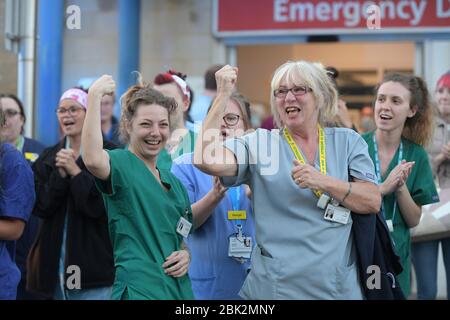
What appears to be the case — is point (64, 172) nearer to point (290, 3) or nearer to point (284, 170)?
point (284, 170)

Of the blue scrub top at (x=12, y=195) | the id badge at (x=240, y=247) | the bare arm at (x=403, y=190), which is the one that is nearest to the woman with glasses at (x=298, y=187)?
the id badge at (x=240, y=247)

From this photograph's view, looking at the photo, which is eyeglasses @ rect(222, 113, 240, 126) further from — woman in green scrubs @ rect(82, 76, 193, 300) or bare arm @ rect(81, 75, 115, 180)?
bare arm @ rect(81, 75, 115, 180)

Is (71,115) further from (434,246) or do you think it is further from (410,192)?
(434,246)

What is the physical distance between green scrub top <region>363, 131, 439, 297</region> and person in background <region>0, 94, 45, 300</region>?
214 cm

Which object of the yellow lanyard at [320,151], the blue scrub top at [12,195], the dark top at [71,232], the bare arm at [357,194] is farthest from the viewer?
the dark top at [71,232]

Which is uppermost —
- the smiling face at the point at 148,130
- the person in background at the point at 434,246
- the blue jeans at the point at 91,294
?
the smiling face at the point at 148,130

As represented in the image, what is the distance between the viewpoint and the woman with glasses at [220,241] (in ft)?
12.0

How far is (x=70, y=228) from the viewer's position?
173 inches

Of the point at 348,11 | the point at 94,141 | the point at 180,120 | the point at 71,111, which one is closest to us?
the point at 94,141

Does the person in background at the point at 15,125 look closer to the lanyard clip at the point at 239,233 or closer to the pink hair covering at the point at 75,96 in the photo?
the pink hair covering at the point at 75,96

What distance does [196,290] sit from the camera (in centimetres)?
372

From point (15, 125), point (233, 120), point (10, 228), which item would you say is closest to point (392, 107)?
point (233, 120)

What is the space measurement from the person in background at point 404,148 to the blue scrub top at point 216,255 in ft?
2.72

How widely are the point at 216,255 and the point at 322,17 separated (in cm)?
470
